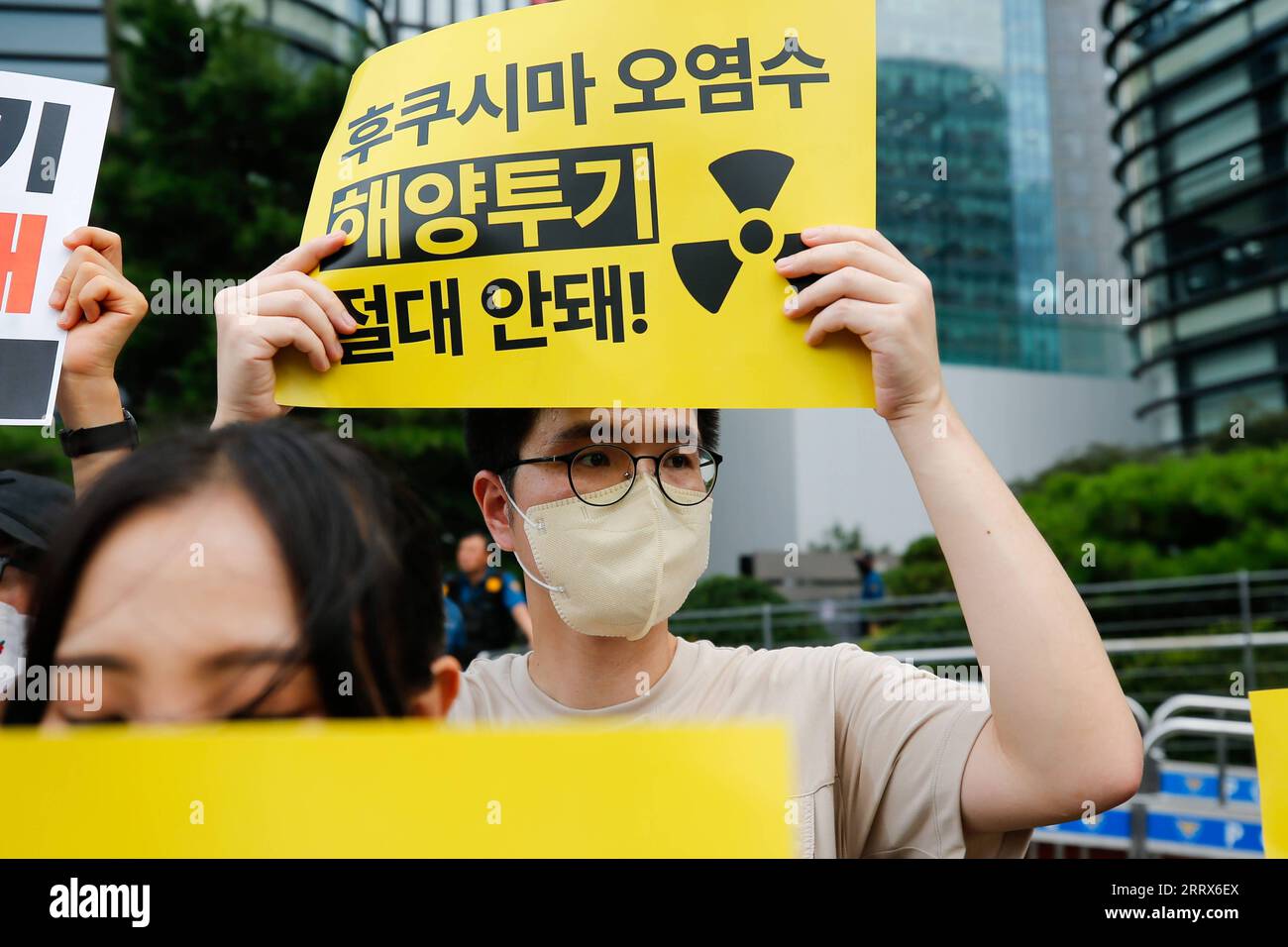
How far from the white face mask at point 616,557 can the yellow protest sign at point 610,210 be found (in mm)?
303

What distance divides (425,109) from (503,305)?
32cm

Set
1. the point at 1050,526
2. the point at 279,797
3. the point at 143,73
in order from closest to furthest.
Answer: the point at 279,797 → the point at 143,73 → the point at 1050,526

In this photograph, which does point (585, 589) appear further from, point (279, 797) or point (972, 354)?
point (972, 354)

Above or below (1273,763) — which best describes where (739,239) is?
above

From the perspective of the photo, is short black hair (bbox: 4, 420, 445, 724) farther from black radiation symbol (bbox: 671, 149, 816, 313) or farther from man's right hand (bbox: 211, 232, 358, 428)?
black radiation symbol (bbox: 671, 149, 816, 313)

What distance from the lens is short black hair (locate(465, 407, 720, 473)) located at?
1.87 m

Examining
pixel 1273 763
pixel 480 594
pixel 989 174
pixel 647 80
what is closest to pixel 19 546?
pixel 647 80

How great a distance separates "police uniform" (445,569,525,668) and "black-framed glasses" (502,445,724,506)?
553cm

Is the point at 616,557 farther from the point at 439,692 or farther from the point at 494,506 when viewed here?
the point at 439,692

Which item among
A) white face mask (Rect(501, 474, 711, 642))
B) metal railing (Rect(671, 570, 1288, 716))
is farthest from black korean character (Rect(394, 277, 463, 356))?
metal railing (Rect(671, 570, 1288, 716))

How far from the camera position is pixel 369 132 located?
172 cm

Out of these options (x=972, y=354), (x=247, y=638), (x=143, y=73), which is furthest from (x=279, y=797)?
(x=972, y=354)

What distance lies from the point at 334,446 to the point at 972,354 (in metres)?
22.2
